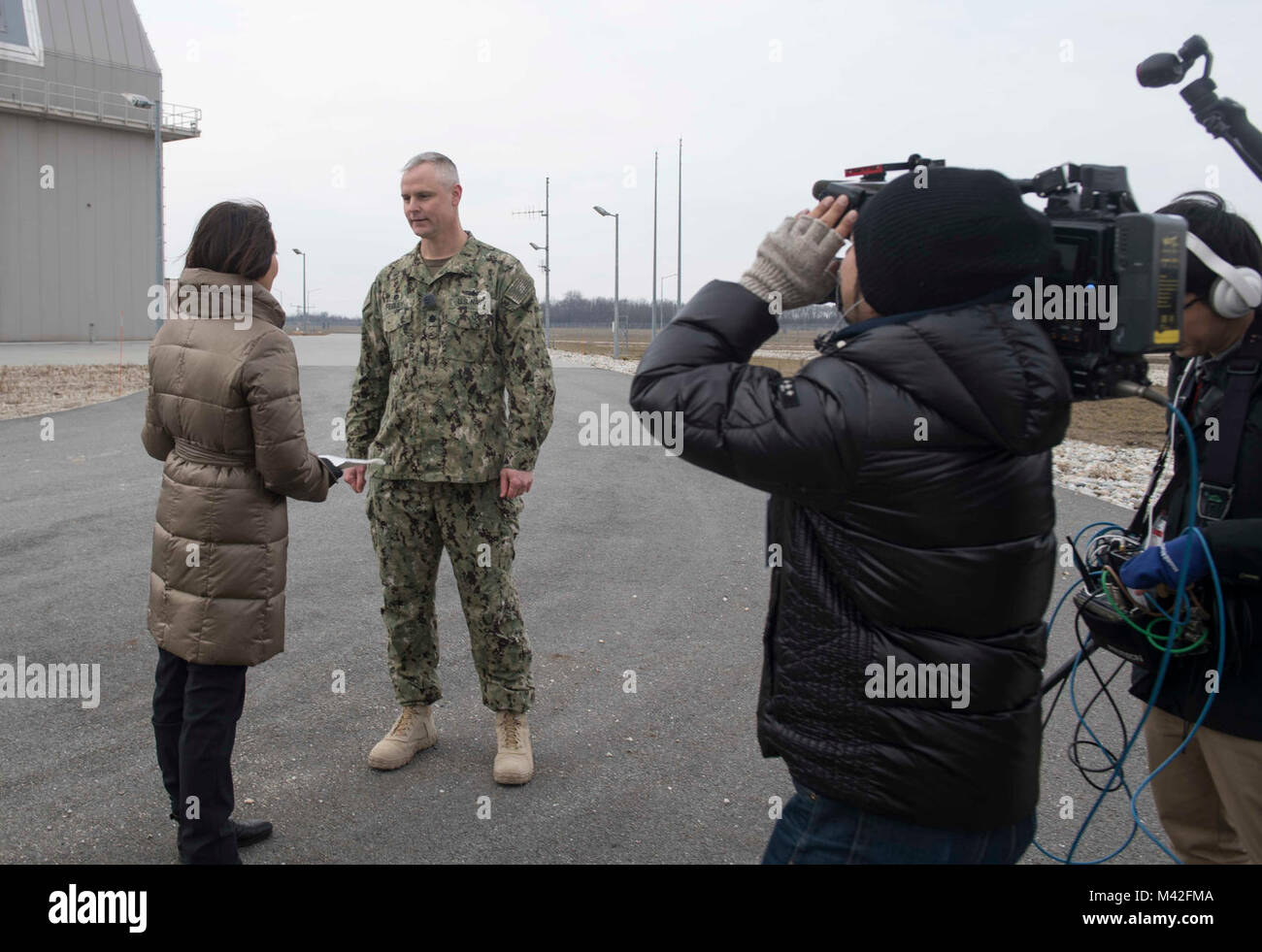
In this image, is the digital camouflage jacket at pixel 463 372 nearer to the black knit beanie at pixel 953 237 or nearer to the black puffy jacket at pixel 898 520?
the black puffy jacket at pixel 898 520

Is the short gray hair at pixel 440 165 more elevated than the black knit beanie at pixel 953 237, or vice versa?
the short gray hair at pixel 440 165

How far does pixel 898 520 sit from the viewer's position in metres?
1.65

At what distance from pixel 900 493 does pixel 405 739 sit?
2.71 meters

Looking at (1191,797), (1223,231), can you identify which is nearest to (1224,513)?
(1223,231)

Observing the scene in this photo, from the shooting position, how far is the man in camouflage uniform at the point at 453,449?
12.1ft

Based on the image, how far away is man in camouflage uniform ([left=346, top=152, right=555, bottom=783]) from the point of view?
12.1 feet

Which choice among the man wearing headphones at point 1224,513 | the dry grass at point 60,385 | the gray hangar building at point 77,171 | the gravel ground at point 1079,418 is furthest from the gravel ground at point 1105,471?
the gray hangar building at point 77,171

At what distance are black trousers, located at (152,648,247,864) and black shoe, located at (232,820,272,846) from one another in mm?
179

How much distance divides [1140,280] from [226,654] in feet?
8.51

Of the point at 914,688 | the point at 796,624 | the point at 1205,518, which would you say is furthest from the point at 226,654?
the point at 1205,518

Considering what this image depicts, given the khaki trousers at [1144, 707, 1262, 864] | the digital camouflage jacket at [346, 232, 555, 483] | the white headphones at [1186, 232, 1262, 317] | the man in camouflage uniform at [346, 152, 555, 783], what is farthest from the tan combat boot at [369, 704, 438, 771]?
the white headphones at [1186, 232, 1262, 317]

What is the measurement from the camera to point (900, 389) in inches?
63.5

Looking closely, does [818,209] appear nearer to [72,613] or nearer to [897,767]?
[897,767]

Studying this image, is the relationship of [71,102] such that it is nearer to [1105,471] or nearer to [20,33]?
[20,33]
